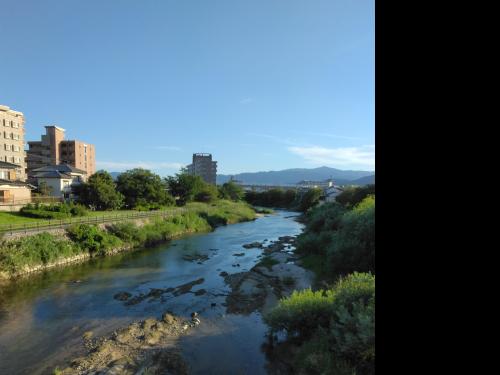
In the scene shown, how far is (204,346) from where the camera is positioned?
33.5 feet

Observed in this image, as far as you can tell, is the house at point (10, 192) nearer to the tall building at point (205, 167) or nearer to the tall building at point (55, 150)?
the tall building at point (55, 150)

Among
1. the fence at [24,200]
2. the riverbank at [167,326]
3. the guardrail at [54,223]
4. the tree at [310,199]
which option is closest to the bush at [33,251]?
the guardrail at [54,223]

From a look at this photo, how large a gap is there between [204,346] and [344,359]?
15.8ft

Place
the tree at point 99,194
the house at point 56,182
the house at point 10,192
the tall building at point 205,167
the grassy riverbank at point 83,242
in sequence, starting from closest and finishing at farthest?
the grassy riverbank at point 83,242 < the house at point 10,192 < the tree at point 99,194 < the house at point 56,182 < the tall building at point 205,167

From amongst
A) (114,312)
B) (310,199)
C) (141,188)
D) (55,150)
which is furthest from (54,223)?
(310,199)

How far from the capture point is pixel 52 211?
88.8 ft

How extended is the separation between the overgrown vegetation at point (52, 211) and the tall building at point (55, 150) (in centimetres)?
3094

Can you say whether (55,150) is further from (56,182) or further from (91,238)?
(91,238)

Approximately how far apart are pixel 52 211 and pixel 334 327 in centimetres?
2704

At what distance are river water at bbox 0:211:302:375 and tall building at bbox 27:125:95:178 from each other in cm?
4362

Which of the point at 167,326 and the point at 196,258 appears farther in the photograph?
the point at 196,258

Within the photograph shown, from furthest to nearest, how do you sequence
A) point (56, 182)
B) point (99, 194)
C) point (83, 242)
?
point (56, 182) < point (99, 194) < point (83, 242)

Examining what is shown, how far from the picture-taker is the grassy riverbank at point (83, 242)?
1714 cm
